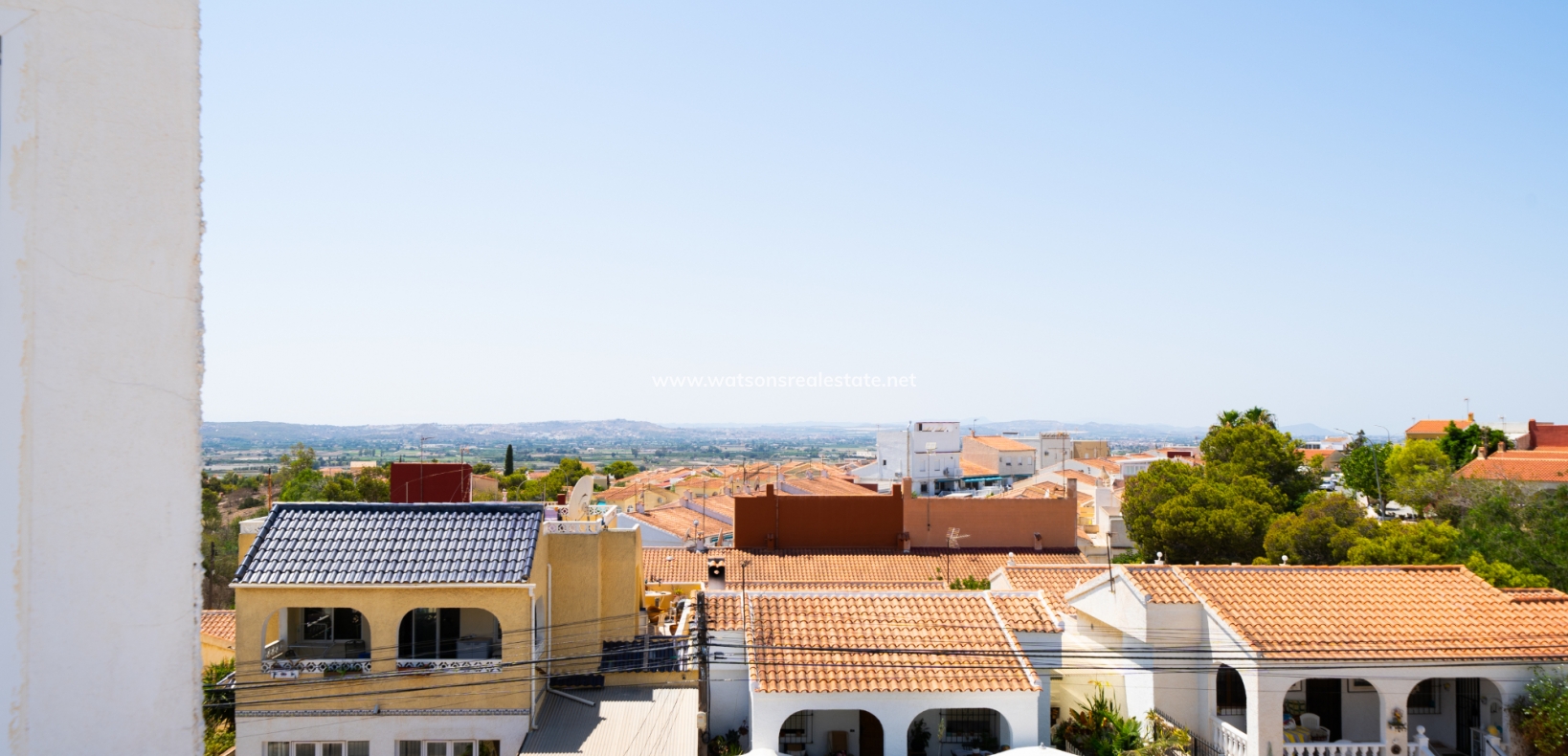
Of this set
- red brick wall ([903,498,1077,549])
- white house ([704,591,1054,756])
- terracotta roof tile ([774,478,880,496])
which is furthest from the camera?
terracotta roof tile ([774,478,880,496])

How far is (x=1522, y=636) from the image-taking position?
51.9ft

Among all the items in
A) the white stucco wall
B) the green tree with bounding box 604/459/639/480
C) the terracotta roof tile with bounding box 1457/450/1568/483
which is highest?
the white stucco wall

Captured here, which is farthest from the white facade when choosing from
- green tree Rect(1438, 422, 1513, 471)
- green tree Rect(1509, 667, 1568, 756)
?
green tree Rect(1509, 667, 1568, 756)

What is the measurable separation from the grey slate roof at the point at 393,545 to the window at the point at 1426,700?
638 inches

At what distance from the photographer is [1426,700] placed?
1684 cm

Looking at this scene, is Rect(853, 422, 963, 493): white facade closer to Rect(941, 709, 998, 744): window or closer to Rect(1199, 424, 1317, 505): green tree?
Rect(1199, 424, 1317, 505): green tree

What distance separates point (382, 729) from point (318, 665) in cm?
155

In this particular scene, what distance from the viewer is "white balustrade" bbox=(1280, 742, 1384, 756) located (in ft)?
48.3

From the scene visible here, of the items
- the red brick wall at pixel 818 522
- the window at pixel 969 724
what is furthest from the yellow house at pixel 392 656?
the red brick wall at pixel 818 522

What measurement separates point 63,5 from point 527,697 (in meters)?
14.3

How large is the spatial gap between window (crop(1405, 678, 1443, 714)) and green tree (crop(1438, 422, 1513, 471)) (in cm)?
5786

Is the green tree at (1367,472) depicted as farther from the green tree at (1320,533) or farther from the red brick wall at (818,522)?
the red brick wall at (818,522)

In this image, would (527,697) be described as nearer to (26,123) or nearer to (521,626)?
(521,626)

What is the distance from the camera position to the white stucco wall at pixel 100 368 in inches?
97.5
